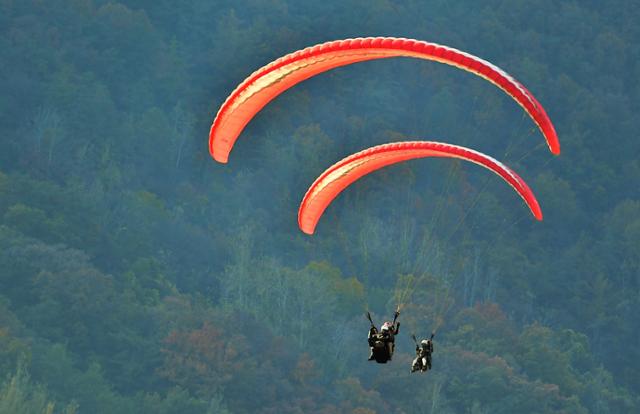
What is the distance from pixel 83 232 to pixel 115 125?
29927mm

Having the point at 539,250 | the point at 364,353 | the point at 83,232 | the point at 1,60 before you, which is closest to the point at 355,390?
the point at 364,353

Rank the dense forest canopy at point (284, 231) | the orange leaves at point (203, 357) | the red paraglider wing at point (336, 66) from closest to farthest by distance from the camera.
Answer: the red paraglider wing at point (336, 66) < the orange leaves at point (203, 357) < the dense forest canopy at point (284, 231)

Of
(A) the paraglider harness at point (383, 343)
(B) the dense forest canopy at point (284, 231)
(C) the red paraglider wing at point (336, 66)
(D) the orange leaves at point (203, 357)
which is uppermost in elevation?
(B) the dense forest canopy at point (284, 231)

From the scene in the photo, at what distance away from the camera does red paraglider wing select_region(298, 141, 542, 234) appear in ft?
138

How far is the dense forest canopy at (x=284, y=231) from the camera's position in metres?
134

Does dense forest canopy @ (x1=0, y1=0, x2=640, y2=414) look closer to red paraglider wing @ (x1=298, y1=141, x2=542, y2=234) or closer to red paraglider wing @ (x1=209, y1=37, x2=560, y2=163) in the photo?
red paraglider wing @ (x1=298, y1=141, x2=542, y2=234)

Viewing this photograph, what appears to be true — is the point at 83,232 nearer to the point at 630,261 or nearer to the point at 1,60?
the point at 1,60

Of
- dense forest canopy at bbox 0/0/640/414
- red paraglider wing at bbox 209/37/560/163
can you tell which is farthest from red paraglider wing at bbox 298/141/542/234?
dense forest canopy at bbox 0/0/640/414

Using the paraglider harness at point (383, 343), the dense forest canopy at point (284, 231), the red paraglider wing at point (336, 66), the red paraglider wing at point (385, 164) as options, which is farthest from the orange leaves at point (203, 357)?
the paraglider harness at point (383, 343)

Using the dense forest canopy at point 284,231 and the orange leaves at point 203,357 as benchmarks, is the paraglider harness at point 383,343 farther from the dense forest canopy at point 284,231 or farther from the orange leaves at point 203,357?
the orange leaves at point 203,357

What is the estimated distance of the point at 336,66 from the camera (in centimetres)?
4253

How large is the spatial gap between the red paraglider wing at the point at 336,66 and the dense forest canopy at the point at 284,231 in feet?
260

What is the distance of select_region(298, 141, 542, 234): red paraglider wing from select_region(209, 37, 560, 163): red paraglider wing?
5.99 ft

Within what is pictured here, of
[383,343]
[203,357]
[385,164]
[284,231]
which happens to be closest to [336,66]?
[385,164]
